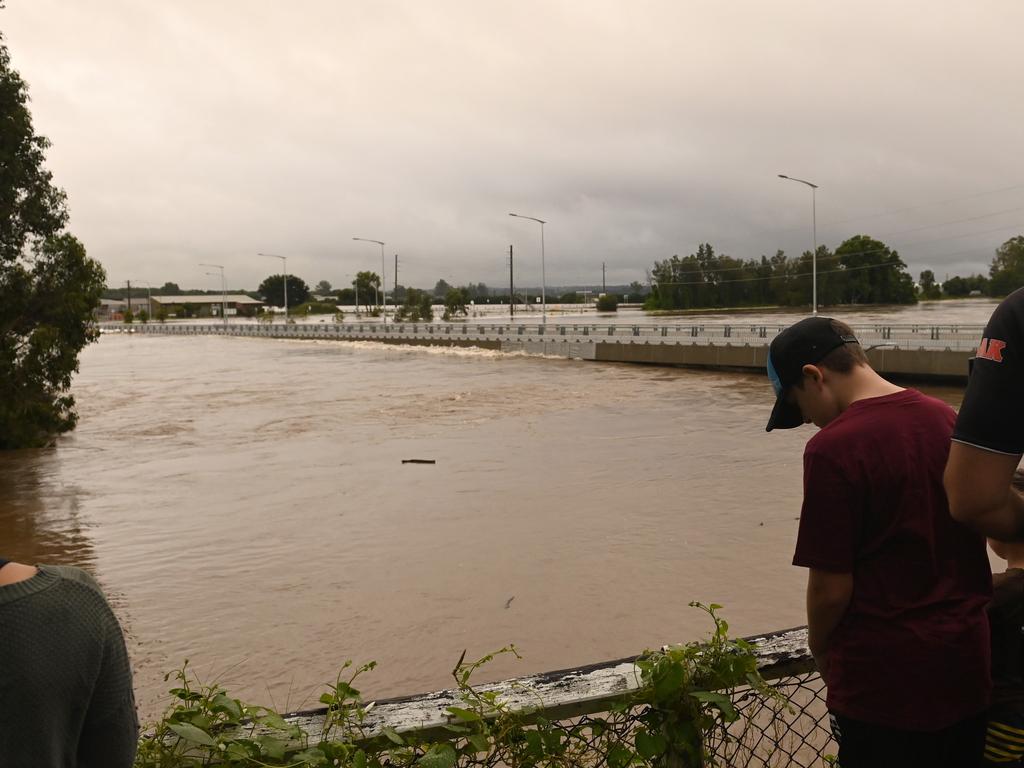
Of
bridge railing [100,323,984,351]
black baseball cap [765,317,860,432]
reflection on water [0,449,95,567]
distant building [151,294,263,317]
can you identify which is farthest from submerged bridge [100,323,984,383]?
distant building [151,294,263,317]

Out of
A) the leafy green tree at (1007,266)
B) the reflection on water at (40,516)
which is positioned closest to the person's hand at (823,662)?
the reflection on water at (40,516)

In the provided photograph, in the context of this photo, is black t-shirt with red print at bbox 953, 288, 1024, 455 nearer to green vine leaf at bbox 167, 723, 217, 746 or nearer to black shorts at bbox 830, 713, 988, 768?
black shorts at bbox 830, 713, 988, 768

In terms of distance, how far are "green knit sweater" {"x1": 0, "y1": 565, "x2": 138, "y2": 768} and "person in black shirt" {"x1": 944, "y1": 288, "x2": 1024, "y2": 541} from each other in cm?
175

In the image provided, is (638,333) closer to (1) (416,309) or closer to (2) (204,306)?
(1) (416,309)

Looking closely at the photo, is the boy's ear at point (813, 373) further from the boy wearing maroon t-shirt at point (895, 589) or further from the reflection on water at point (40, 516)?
the reflection on water at point (40, 516)

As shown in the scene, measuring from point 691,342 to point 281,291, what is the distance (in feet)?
450

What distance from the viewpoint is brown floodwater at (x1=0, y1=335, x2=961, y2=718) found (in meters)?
7.85

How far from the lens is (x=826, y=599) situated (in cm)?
210

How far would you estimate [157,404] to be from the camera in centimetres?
3117

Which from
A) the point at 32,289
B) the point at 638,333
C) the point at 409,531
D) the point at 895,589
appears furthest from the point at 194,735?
the point at 638,333

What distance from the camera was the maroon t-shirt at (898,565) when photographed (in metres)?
2.06

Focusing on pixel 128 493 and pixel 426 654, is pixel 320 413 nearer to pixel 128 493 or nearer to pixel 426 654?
pixel 128 493

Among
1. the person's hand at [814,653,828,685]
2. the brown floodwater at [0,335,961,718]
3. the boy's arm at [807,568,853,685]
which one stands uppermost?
the boy's arm at [807,568,853,685]

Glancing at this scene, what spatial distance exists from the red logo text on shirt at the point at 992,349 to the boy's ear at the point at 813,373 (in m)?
0.42
